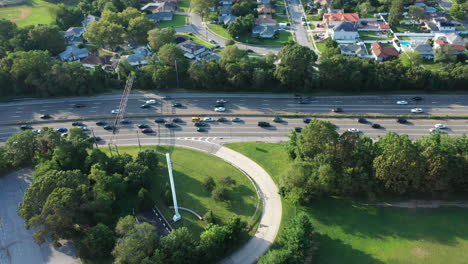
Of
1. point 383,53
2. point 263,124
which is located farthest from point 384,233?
point 383,53

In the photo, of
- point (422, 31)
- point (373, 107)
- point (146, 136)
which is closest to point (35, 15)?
point (146, 136)

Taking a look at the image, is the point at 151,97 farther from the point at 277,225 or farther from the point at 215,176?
the point at 277,225

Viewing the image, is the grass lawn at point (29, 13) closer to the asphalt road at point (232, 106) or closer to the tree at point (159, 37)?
the tree at point (159, 37)

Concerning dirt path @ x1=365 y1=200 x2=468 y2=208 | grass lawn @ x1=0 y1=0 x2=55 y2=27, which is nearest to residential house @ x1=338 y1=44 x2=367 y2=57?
dirt path @ x1=365 y1=200 x2=468 y2=208

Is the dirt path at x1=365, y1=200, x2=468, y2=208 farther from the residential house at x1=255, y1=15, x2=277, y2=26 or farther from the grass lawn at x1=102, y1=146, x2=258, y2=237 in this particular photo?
the residential house at x1=255, y1=15, x2=277, y2=26

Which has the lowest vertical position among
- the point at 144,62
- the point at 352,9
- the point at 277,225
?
the point at 277,225
